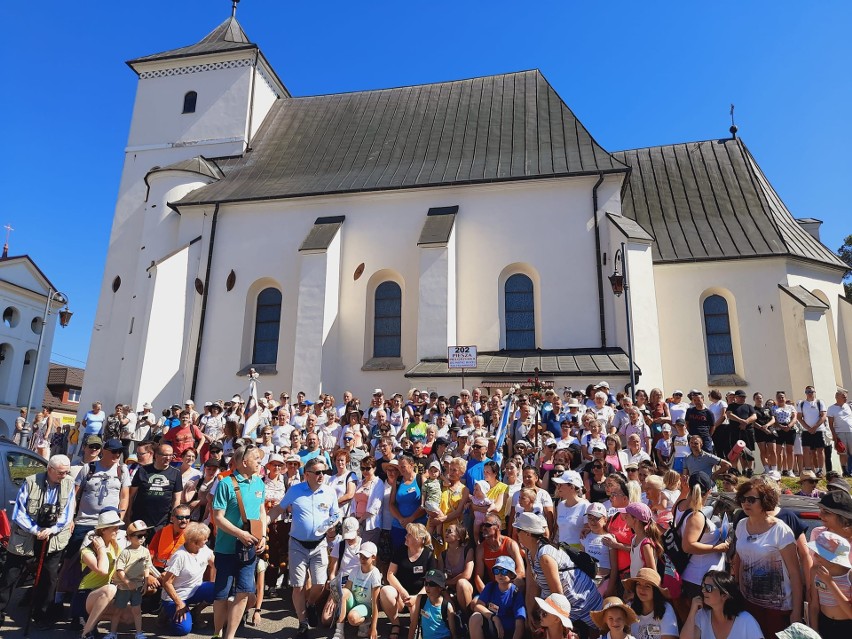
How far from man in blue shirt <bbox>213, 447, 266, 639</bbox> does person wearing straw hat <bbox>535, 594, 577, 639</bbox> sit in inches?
108

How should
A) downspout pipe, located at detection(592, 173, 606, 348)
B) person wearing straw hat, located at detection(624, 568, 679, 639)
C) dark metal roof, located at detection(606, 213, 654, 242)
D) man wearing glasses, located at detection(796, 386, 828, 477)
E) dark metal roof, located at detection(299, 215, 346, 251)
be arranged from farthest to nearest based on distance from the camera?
dark metal roof, located at detection(299, 215, 346, 251)
downspout pipe, located at detection(592, 173, 606, 348)
dark metal roof, located at detection(606, 213, 654, 242)
man wearing glasses, located at detection(796, 386, 828, 477)
person wearing straw hat, located at detection(624, 568, 679, 639)

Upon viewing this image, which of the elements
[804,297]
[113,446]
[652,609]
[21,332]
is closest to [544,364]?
[804,297]

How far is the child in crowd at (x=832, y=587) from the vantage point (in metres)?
3.57

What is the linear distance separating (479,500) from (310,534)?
73.8 inches

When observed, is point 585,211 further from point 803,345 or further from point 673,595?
point 673,595

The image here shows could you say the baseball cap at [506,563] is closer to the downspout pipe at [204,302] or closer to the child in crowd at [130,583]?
the child in crowd at [130,583]

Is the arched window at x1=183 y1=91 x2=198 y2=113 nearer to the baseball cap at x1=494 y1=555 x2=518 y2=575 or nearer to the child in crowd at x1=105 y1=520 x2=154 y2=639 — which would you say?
the child in crowd at x1=105 y1=520 x2=154 y2=639

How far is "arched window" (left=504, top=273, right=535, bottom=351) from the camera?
55.9ft

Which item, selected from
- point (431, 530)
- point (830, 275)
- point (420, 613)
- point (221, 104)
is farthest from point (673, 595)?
point (221, 104)

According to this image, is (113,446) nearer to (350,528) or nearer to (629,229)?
(350,528)

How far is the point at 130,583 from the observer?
18.6ft

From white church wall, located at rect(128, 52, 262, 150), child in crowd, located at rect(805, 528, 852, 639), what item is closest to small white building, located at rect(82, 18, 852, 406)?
white church wall, located at rect(128, 52, 262, 150)

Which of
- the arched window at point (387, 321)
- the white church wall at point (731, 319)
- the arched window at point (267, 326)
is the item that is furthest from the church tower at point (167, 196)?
the white church wall at point (731, 319)

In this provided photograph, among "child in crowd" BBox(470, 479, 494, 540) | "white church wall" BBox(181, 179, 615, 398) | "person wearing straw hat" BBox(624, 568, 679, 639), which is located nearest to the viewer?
"person wearing straw hat" BBox(624, 568, 679, 639)
